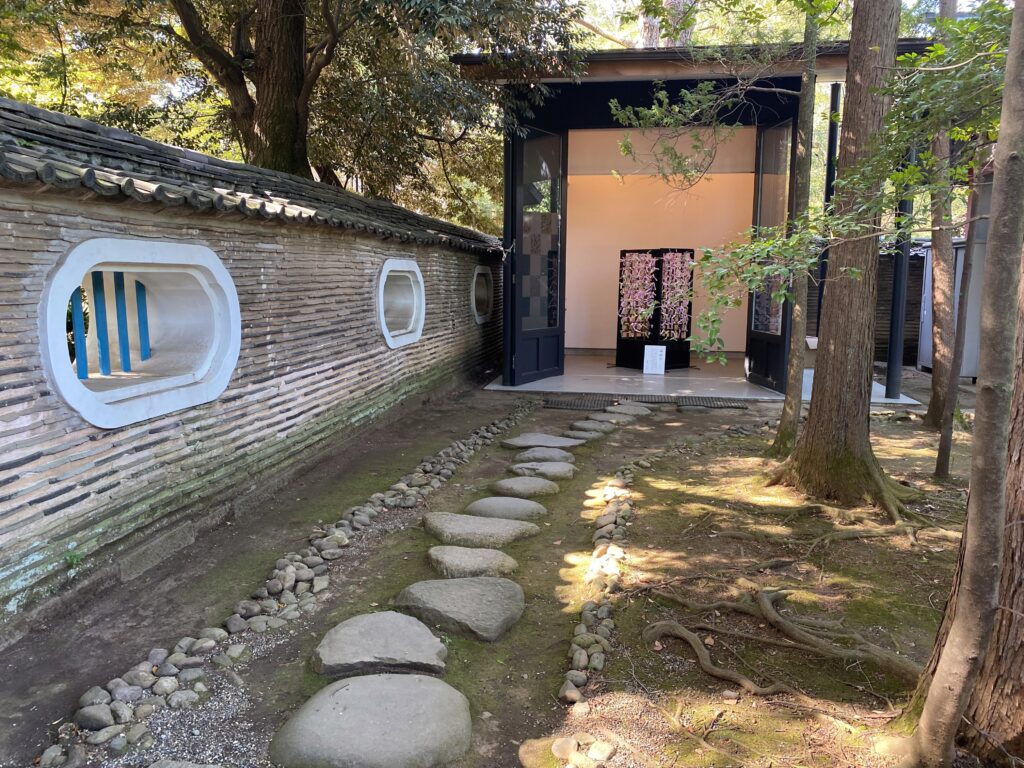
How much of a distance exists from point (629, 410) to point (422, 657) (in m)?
5.43

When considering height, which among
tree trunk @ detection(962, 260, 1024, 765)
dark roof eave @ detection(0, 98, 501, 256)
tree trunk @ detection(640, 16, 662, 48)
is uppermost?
tree trunk @ detection(640, 16, 662, 48)

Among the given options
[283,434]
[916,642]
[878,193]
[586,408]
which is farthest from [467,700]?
[586,408]

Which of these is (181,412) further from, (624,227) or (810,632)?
(624,227)

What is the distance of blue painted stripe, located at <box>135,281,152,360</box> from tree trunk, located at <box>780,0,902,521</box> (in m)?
4.26

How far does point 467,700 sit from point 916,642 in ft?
6.17

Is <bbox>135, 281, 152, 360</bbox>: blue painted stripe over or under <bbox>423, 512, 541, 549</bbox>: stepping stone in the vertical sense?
over

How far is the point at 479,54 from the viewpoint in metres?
7.54

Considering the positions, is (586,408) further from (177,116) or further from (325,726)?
(177,116)

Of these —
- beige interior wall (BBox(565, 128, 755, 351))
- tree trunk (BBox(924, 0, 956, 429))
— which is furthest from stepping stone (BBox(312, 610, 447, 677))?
beige interior wall (BBox(565, 128, 755, 351))

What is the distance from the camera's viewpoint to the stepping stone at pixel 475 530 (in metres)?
4.03

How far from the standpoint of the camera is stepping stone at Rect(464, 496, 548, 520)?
4461 mm

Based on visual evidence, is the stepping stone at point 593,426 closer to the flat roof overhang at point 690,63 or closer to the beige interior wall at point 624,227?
the flat roof overhang at point 690,63

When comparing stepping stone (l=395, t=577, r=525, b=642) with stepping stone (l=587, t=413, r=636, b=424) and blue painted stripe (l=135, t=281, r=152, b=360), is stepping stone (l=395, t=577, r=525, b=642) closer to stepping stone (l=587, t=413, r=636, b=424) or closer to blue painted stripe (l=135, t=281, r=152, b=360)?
blue painted stripe (l=135, t=281, r=152, b=360)

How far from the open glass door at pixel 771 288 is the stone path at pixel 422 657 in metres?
4.87
